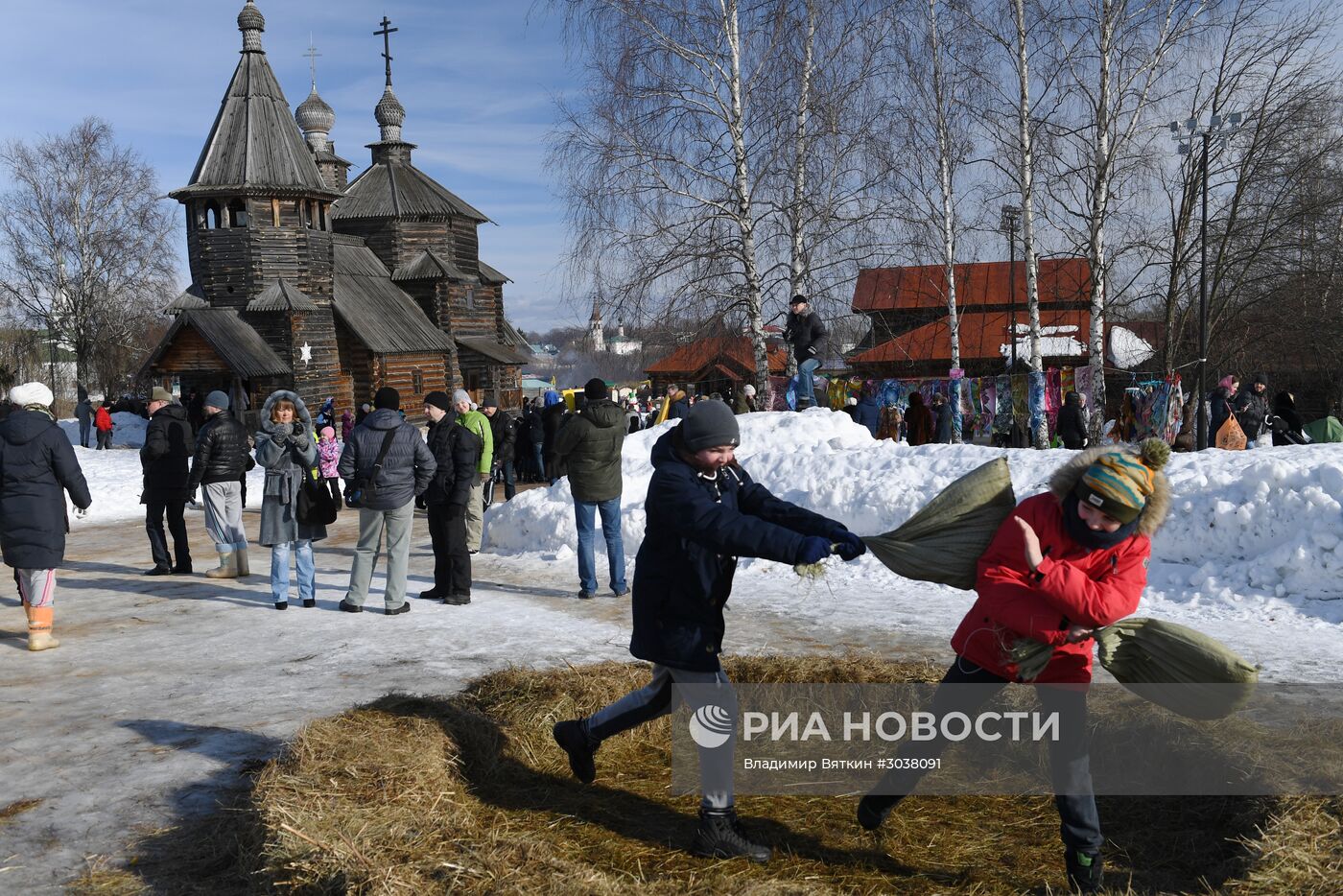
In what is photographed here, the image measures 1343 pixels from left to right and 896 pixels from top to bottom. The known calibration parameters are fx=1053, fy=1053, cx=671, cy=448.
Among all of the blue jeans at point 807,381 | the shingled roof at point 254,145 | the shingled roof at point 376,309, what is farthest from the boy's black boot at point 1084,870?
the shingled roof at point 376,309

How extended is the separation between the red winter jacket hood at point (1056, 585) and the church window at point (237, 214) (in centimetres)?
3894

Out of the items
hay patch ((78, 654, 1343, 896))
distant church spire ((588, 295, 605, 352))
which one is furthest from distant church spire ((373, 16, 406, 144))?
hay patch ((78, 654, 1343, 896))

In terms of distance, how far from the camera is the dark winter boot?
4.10 m

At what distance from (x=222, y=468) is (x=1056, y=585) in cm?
862

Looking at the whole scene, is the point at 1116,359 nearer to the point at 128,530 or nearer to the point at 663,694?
the point at 128,530

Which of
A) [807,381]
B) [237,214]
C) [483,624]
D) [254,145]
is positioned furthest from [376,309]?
[483,624]

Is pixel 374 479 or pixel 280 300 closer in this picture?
pixel 374 479

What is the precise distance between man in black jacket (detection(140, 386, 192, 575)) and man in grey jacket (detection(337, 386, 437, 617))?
8.43ft

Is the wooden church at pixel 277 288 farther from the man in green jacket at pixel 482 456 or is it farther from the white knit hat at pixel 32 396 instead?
the white knit hat at pixel 32 396

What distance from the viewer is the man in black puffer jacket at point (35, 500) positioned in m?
7.84

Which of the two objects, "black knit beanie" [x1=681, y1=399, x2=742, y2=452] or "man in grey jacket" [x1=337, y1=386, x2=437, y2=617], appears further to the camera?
"man in grey jacket" [x1=337, y1=386, x2=437, y2=617]

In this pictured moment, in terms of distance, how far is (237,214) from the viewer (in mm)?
38250

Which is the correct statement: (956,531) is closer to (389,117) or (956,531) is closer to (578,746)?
(578,746)

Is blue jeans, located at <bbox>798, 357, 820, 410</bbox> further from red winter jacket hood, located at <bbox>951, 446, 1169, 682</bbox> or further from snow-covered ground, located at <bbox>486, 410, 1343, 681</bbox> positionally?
red winter jacket hood, located at <bbox>951, 446, 1169, 682</bbox>
